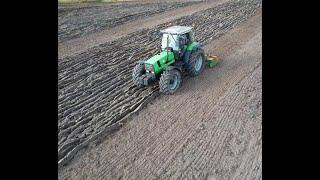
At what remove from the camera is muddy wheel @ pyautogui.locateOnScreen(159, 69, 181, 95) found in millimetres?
10773

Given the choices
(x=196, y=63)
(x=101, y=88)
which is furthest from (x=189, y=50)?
(x=101, y=88)

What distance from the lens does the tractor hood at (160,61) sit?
1091 cm

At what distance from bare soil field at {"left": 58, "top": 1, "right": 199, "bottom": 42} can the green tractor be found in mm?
7865

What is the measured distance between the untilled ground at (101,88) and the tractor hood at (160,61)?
721 millimetres

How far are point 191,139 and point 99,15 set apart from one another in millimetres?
16656

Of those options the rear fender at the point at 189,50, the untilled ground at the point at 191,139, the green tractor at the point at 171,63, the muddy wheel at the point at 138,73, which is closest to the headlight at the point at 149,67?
the green tractor at the point at 171,63

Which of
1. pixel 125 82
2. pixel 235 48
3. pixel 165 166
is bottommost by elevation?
pixel 165 166

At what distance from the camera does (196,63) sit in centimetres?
1221

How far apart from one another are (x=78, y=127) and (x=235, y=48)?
8.28 meters

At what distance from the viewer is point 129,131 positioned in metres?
9.21

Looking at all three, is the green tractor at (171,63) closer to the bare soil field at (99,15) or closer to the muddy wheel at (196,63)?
the muddy wheel at (196,63)
